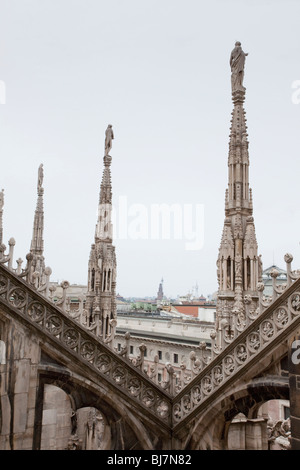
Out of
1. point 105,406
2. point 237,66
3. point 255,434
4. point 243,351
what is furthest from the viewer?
point 237,66

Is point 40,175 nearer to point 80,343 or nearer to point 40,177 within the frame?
point 40,177

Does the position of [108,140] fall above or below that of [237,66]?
above

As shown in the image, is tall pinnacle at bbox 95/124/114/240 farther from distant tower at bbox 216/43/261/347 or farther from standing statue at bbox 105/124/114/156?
distant tower at bbox 216/43/261/347

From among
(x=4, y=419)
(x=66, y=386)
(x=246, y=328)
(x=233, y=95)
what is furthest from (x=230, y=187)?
(x=4, y=419)

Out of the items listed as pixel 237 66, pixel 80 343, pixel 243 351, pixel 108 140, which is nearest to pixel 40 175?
pixel 108 140

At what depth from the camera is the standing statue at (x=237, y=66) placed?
488 inches

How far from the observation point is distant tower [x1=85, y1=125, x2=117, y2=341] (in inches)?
724

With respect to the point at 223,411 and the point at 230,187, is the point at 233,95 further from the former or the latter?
the point at 223,411

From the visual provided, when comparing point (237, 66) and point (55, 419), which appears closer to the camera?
point (55, 419)

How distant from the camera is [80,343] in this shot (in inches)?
308

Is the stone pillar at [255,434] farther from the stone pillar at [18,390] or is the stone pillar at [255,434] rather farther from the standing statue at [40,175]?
the standing statue at [40,175]

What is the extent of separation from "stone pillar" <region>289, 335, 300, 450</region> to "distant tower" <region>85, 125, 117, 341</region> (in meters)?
12.4

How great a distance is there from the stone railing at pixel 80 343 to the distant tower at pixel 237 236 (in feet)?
10.2

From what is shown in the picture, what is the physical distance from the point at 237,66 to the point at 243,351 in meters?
9.07
